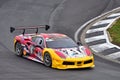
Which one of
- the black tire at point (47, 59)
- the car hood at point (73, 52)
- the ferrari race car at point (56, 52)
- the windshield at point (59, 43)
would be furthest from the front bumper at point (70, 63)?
the windshield at point (59, 43)

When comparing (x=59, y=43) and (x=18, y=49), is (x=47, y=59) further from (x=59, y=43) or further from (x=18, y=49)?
(x=18, y=49)

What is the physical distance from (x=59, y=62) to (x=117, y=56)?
12.5ft

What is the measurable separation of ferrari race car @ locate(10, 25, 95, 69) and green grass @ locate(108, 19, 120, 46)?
4345 mm

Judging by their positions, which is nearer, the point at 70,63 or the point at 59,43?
the point at 70,63

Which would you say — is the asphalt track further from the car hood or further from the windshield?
the windshield

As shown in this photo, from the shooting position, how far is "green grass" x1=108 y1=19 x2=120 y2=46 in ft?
76.0

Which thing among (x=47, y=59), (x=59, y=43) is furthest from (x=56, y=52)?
(x=59, y=43)

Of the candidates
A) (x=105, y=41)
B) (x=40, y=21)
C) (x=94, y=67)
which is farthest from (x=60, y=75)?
(x=40, y=21)

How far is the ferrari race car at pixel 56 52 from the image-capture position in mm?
18031

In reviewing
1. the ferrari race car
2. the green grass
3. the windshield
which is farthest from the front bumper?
the green grass

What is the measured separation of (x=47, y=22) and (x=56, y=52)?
10321 mm

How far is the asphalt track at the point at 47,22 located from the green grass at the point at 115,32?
2280 millimetres

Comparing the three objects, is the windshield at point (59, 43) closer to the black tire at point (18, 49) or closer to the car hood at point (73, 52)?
the car hood at point (73, 52)

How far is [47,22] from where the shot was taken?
93.6ft
